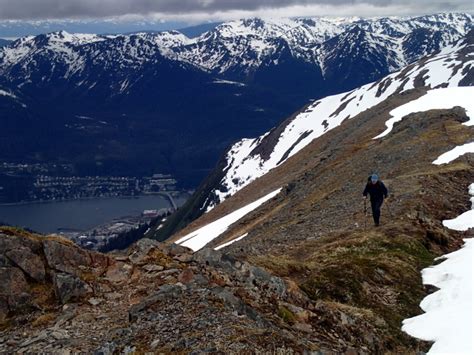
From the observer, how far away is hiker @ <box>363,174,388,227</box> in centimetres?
2694

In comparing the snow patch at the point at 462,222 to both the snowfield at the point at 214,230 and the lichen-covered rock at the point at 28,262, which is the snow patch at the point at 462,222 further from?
the snowfield at the point at 214,230

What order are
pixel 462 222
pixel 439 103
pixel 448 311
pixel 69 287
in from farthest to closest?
pixel 439 103 → pixel 462 222 → pixel 448 311 → pixel 69 287

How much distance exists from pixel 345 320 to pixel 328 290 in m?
2.49

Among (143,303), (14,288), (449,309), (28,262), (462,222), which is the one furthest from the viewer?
(462,222)

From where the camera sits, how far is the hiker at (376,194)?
2694 cm

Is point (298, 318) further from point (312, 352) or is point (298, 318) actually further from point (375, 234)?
point (375, 234)

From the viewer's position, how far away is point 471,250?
21.8 m

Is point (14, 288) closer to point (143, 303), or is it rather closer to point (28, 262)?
point (28, 262)

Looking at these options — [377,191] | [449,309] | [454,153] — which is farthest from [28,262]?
[454,153]

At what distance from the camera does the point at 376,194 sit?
27.1 metres

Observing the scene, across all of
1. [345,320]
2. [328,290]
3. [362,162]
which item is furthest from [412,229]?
[362,162]

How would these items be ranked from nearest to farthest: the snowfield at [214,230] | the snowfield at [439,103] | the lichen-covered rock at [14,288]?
the lichen-covered rock at [14,288] < the snowfield at [214,230] < the snowfield at [439,103]

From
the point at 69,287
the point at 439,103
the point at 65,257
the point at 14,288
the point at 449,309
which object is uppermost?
the point at 65,257

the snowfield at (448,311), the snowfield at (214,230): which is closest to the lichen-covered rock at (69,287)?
the snowfield at (448,311)
